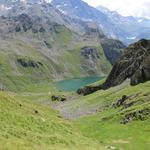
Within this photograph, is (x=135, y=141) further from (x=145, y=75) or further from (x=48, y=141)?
(x=145, y=75)

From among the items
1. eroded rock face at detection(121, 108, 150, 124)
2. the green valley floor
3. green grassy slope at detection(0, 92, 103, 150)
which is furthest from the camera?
eroded rock face at detection(121, 108, 150, 124)

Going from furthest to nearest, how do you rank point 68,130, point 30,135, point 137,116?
point 137,116, point 68,130, point 30,135

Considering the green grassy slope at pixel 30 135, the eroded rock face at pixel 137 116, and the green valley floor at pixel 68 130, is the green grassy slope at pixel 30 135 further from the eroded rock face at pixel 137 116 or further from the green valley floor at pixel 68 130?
the eroded rock face at pixel 137 116

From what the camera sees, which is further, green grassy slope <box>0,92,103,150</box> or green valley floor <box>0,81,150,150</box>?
green valley floor <box>0,81,150,150</box>

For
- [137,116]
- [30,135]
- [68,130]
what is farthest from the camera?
[137,116]

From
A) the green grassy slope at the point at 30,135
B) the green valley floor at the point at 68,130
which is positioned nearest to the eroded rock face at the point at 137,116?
the green valley floor at the point at 68,130

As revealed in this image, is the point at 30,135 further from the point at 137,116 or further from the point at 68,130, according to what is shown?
the point at 137,116

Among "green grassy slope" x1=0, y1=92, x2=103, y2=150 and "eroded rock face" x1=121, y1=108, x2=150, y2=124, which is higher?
"green grassy slope" x1=0, y1=92, x2=103, y2=150

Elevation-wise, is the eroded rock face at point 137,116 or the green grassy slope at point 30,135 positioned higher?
the green grassy slope at point 30,135

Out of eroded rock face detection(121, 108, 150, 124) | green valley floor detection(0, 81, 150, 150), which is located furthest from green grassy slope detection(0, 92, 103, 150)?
eroded rock face detection(121, 108, 150, 124)

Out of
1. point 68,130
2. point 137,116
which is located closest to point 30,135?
point 68,130

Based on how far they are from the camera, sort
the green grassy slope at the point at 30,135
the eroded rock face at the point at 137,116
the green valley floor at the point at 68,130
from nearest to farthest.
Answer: the green grassy slope at the point at 30,135
the green valley floor at the point at 68,130
the eroded rock face at the point at 137,116

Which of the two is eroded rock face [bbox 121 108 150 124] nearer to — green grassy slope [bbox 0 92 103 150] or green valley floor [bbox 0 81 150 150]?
Result: green valley floor [bbox 0 81 150 150]

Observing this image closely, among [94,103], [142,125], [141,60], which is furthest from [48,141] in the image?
[141,60]
